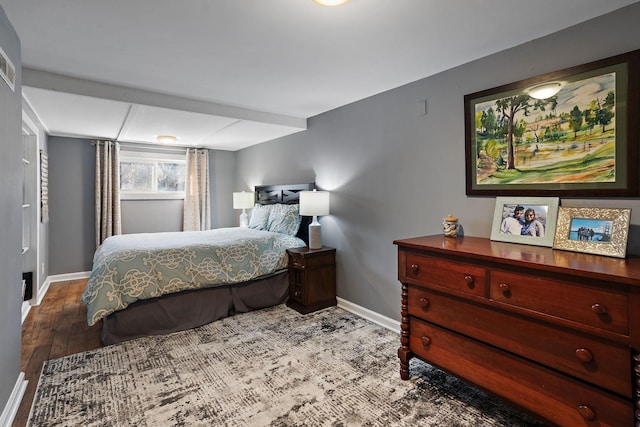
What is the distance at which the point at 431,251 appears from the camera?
79.7 inches

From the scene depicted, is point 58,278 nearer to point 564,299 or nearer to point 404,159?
point 404,159

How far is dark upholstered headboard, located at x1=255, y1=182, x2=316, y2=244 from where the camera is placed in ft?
13.3

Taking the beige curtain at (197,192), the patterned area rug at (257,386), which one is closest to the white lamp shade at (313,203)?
the patterned area rug at (257,386)

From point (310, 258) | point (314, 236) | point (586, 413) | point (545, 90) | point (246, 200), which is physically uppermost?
point (545, 90)

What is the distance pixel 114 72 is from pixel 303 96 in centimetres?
163

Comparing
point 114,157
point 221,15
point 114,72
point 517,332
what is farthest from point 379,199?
point 114,157

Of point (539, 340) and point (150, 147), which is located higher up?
point (150, 147)

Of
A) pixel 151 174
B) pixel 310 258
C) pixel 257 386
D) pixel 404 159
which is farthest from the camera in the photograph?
pixel 151 174

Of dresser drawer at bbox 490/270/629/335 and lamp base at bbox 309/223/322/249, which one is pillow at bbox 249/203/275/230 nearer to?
lamp base at bbox 309/223/322/249

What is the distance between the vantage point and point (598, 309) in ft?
4.44

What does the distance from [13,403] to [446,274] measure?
2.66 meters

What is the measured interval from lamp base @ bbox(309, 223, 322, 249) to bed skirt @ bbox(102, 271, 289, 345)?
0.48m

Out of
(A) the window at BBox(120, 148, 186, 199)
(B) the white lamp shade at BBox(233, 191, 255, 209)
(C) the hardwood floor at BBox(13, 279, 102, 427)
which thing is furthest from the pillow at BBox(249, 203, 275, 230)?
(C) the hardwood floor at BBox(13, 279, 102, 427)

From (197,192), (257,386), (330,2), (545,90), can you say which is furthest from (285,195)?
(545,90)
